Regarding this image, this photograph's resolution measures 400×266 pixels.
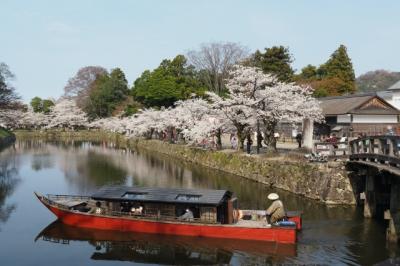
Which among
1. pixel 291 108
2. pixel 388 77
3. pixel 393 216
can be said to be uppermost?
pixel 388 77

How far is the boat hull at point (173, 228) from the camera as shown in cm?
1684

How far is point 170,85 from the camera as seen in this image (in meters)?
65.7

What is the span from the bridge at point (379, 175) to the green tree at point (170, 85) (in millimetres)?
39841

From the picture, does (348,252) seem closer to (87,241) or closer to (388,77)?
(87,241)

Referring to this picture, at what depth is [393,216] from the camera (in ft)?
55.4

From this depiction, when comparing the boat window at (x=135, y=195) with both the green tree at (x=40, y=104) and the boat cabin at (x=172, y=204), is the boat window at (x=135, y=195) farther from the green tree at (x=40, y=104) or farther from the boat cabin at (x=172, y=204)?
the green tree at (x=40, y=104)

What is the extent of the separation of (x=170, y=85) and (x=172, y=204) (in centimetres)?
4854

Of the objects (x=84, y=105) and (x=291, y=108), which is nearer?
(x=291, y=108)

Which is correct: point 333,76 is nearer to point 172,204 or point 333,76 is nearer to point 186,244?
point 172,204

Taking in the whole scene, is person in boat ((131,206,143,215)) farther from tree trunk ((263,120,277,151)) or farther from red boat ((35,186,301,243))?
tree trunk ((263,120,277,151))

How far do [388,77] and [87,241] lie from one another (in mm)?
115982

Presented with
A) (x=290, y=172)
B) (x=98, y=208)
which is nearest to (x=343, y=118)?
(x=290, y=172)

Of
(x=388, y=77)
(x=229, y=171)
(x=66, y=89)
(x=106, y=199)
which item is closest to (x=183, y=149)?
(x=229, y=171)

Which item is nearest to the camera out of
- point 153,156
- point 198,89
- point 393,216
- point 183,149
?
point 393,216
